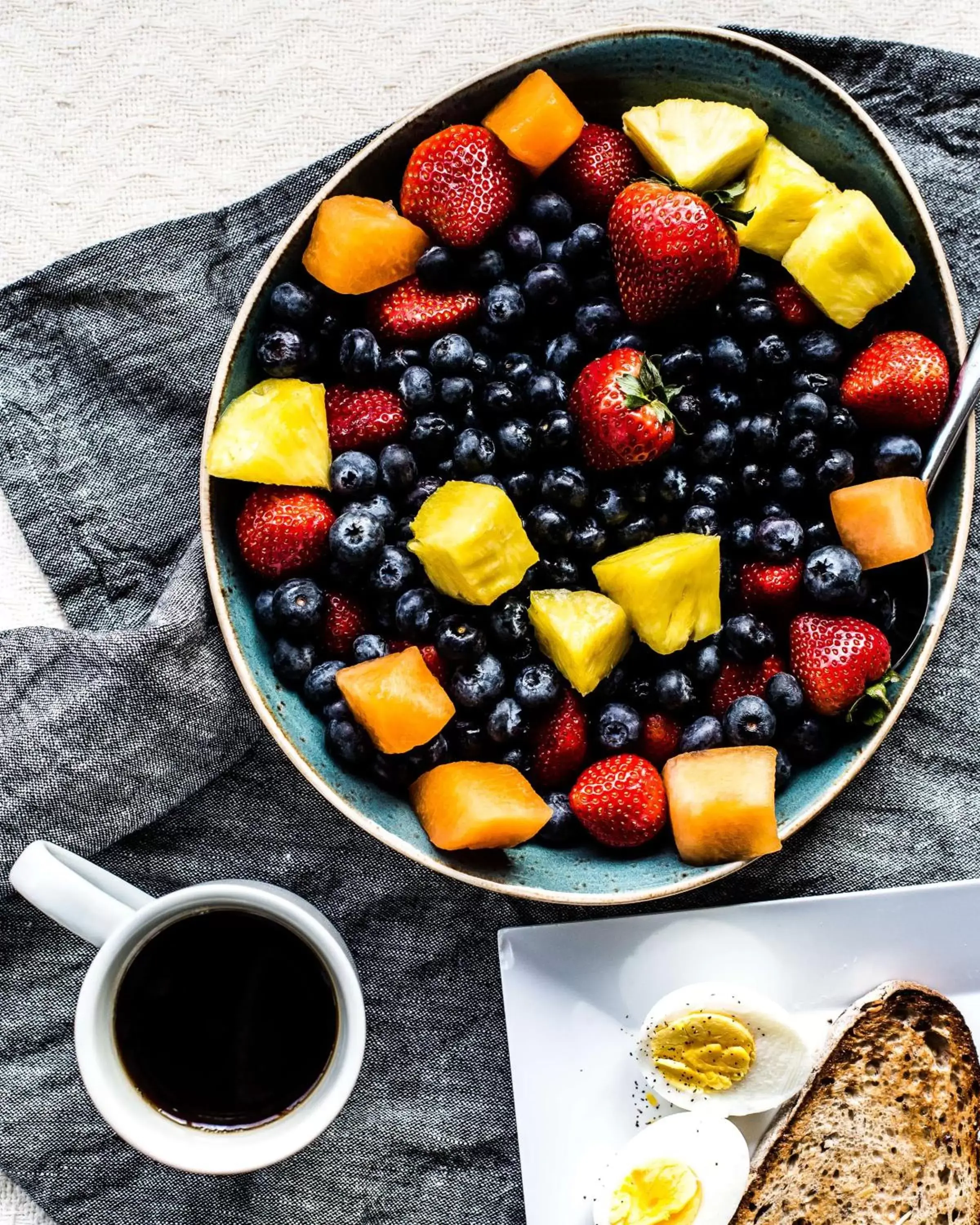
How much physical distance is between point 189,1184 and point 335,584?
0.76 m

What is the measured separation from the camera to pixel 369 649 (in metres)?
1.18

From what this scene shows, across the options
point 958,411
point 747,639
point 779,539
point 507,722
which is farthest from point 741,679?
point 958,411

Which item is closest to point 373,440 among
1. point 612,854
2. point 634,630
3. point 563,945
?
point 634,630

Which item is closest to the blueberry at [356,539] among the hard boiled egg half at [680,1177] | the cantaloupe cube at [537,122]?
the cantaloupe cube at [537,122]

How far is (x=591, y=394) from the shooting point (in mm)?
1157

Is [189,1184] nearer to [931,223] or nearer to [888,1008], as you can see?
[888,1008]

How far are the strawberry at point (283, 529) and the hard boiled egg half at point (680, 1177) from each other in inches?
30.9

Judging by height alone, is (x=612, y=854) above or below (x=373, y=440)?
below

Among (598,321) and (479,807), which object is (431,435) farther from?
(479,807)

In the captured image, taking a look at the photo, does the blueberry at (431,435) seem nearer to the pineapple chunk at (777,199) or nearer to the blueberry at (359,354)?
the blueberry at (359,354)

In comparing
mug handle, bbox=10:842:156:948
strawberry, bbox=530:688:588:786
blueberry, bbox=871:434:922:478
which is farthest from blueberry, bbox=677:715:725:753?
mug handle, bbox=10:842:156:948

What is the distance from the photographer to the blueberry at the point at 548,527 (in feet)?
3.82

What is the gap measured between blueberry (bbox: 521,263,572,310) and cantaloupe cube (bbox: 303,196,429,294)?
0.13 meters

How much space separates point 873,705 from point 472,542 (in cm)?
46
